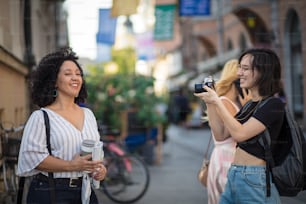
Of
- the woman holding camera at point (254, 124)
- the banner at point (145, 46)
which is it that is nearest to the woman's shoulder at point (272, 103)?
the woman holding camera at point (254, 124)

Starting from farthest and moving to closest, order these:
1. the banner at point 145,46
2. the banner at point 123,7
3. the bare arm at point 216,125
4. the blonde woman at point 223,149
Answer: the banner at point 145,46
the banner at point 123,7
the blonde woman at point 223,149
the bare arm at point 216,125

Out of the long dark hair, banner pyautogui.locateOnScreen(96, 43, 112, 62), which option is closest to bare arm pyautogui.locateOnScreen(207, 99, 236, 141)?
the long dark hair

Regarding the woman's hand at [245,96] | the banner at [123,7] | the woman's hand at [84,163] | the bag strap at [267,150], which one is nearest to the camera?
the woman's hand at [84,163]

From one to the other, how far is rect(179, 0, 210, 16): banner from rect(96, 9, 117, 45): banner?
13.5 ft

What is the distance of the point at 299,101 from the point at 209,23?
10490 millimetres

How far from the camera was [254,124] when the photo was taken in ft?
8.15

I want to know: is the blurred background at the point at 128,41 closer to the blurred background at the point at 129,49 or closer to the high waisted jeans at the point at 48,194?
the blurred background at the point at 129,49

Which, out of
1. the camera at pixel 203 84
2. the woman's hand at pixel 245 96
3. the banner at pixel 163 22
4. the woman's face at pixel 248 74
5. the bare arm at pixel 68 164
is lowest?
the bare arm at pixel 68 164

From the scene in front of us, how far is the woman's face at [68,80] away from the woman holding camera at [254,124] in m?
0.62

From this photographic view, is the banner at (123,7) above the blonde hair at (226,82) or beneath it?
above

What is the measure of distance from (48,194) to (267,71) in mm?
1198

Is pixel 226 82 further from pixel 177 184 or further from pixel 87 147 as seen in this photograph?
pixel 177 184

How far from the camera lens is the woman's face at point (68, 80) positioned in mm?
2607

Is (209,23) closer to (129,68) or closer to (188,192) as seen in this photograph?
(129,68)
